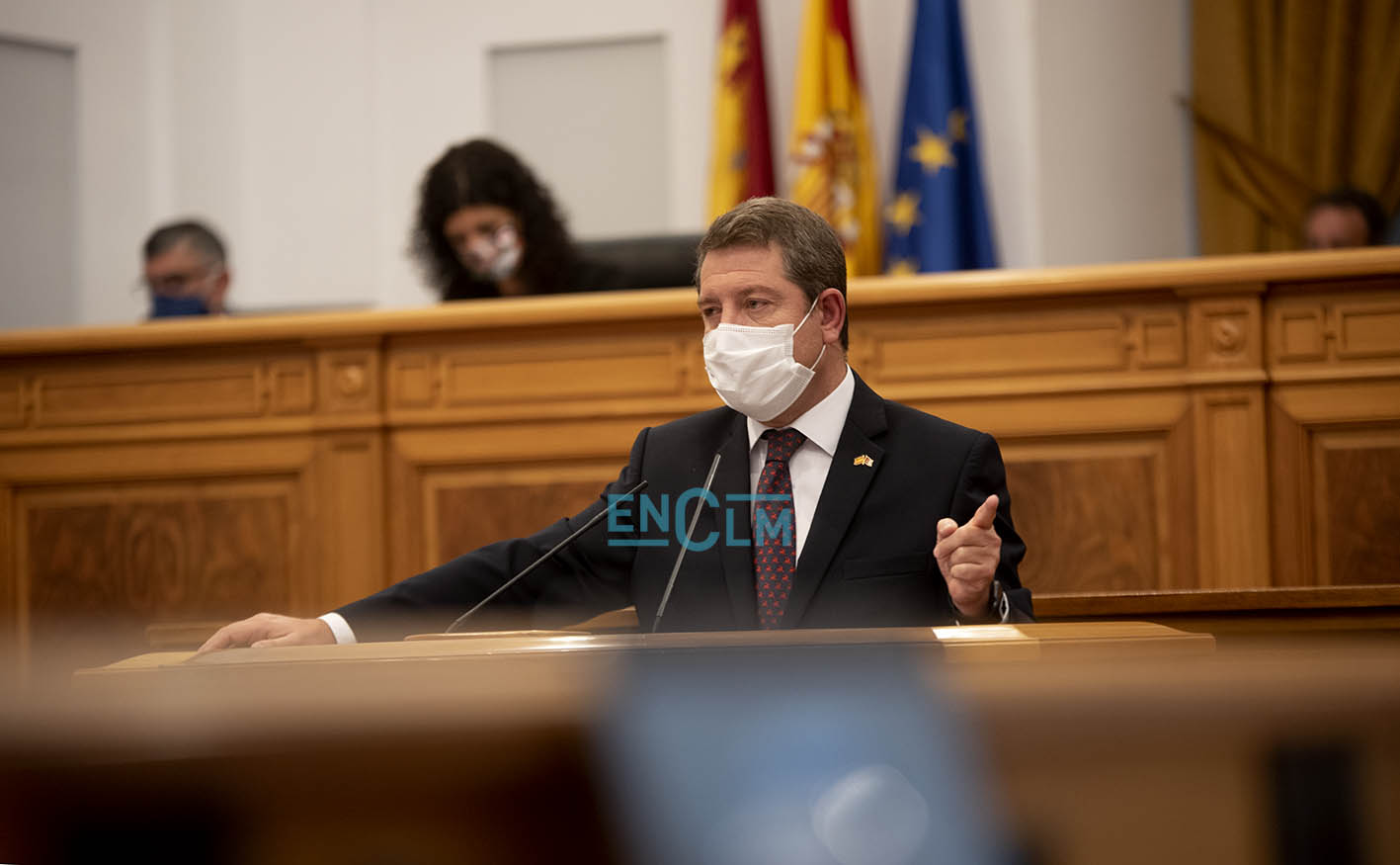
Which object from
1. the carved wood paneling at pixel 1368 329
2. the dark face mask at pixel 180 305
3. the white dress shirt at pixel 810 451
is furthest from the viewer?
the dark face mask at pixel 180 305

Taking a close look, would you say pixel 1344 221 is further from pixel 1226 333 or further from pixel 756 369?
pixel 756 369

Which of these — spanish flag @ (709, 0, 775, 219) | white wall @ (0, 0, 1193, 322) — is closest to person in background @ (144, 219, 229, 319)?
white wall @ (0, 0, 1193, 322)

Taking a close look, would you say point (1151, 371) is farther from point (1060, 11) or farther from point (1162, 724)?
point (1060, 11)

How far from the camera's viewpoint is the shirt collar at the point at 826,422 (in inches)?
74.1

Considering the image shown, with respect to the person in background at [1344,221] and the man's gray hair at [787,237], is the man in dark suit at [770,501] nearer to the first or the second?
the man's gray hair at [787,237]

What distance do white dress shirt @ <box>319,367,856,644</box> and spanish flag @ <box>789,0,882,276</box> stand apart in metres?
3.10

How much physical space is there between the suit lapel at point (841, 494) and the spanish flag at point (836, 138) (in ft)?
10.2

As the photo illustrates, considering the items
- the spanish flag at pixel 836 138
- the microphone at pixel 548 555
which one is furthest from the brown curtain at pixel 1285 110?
the microphone at pixel 548 555

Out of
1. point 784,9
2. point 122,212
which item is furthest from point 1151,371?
point 122,212

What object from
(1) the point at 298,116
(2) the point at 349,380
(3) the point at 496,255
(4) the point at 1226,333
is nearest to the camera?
(4) the point at 1226,333

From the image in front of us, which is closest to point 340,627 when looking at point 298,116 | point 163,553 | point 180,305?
point 163,553

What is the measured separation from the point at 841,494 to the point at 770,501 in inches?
3.9

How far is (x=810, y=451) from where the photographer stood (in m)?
1.89

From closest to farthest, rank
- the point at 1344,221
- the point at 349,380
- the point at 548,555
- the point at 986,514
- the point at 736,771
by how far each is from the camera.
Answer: the point at 736,771, the point at 986,514, the point at 548,555, the point at 349,380, the point at 1344,221
